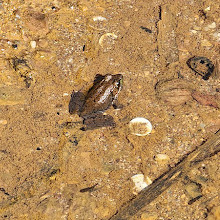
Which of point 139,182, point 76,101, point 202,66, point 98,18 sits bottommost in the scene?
point 139,182

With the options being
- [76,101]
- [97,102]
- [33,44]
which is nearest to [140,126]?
[97,102]

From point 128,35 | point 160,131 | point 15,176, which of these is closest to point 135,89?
point 160,131

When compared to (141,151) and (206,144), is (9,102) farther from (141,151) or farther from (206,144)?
(206,144)

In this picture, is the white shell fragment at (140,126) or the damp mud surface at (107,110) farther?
the white shell fragment at (140,126)

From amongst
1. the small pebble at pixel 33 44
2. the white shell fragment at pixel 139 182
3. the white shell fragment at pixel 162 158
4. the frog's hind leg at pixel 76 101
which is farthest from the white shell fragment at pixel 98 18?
the white shell fragment at pixel 139 182

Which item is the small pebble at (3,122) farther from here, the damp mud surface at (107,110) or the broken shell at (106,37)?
the broken shell at (106,37)

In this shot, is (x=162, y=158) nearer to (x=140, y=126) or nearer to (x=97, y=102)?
(x=140, y=126)

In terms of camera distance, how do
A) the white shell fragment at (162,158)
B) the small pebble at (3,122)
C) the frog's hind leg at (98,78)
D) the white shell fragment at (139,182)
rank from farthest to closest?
the frog's hind leg at (98,78) → the small pebble at (3,122) → the white shell fragment at (162,158) → the white shell fragment at (139,182)

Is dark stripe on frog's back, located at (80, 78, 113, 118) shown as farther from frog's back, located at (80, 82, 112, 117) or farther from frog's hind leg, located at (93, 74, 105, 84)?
frog's hind leg, located at (93, 74, 105, 84)
